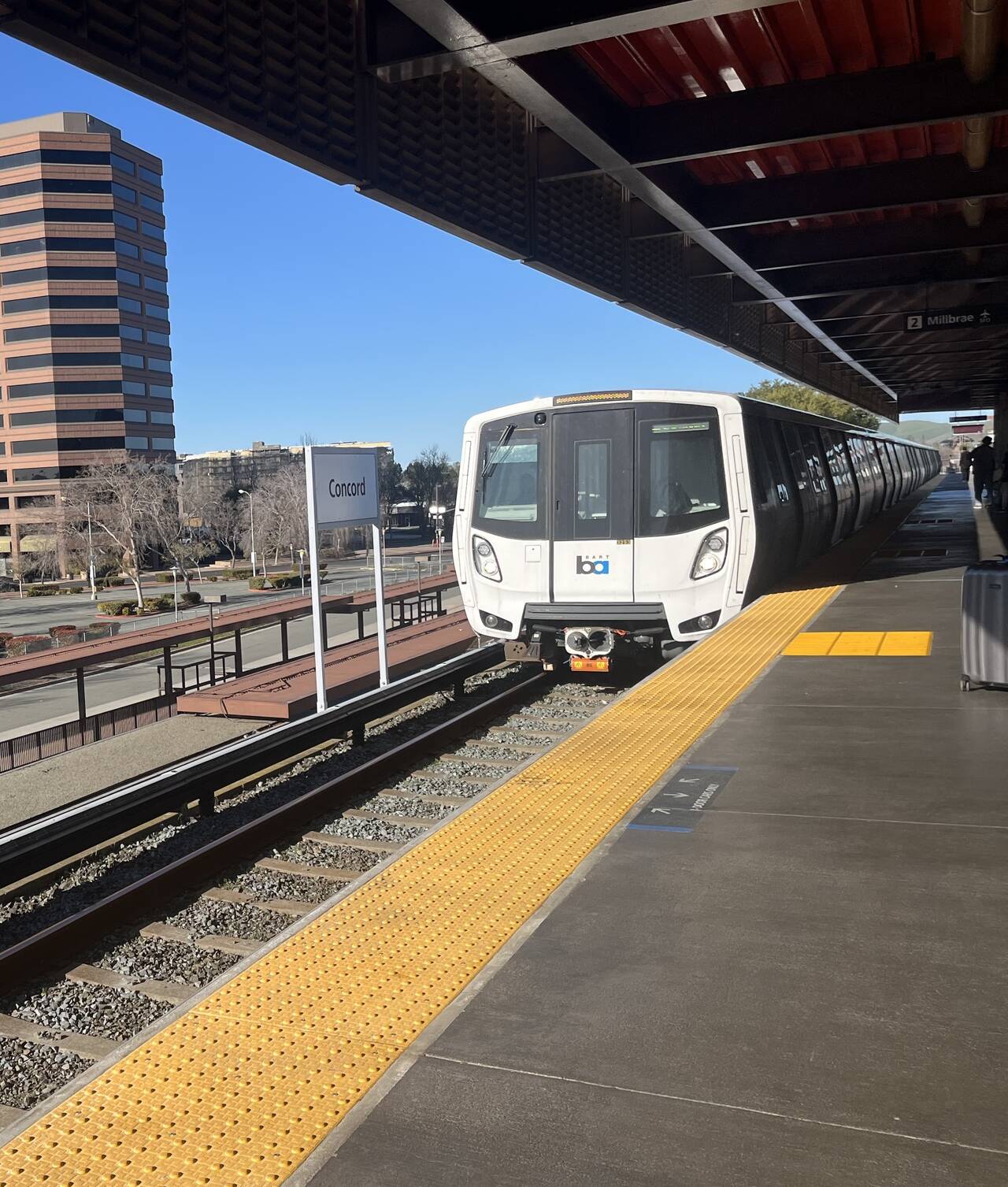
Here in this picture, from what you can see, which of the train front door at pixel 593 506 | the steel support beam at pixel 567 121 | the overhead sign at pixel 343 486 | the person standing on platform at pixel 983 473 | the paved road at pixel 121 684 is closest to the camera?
the steel support beam at pixel 567 121

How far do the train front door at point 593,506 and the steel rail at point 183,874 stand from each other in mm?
2192

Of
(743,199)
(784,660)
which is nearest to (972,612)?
(784,660)

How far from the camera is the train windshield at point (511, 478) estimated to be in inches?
419

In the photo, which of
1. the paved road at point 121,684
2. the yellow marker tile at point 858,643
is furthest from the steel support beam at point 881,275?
the paved road at point 121,684

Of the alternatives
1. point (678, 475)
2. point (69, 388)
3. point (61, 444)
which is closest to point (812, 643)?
point (678, 475)


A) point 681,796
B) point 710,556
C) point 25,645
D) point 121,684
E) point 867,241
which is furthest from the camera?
point 25,645

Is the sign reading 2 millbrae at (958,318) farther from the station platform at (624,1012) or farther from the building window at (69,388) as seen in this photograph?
the building window at (69,388)

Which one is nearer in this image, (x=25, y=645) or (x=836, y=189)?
(x=836, y=189)

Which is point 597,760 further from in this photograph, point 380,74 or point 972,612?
point 380,74

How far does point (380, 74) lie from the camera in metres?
7.62

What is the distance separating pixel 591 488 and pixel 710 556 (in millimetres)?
1309

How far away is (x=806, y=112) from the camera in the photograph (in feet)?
29.2

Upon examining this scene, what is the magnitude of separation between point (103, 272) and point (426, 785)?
8372 cm

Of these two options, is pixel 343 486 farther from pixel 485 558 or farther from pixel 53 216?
pixel 53 216
